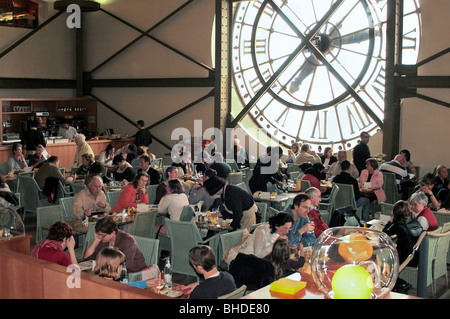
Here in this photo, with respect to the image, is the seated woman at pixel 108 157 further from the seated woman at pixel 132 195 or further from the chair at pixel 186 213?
the chair at pixel 186 213

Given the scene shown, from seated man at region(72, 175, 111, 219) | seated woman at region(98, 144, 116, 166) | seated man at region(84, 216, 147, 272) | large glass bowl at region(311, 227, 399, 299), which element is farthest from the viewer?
seated woman at region(98, 144, 116, 166)

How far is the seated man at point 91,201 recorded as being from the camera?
7594 mm

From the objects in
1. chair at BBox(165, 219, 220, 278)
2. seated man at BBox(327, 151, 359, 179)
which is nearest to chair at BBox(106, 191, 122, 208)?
chair at BBox(165, 219, 220, 278)

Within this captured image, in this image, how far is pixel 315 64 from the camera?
13906mm

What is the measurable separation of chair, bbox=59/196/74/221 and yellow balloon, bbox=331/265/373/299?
223 inches

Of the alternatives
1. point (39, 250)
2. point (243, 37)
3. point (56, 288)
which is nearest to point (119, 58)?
point (243, 37)

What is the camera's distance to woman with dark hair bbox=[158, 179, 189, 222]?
7691 millimetres

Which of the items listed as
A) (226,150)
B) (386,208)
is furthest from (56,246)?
(226,150)

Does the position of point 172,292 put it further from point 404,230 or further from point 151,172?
point 151,172

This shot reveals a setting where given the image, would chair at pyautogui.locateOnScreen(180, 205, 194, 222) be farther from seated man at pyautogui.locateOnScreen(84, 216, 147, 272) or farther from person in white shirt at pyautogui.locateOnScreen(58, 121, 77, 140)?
person in white shirt at pyautogui.locateOnScreen(58, 121, 77, 140)

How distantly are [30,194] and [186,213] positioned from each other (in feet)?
10.9

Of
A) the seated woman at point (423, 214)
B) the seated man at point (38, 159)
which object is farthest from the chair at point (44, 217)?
the seated man at point (38, 159)
